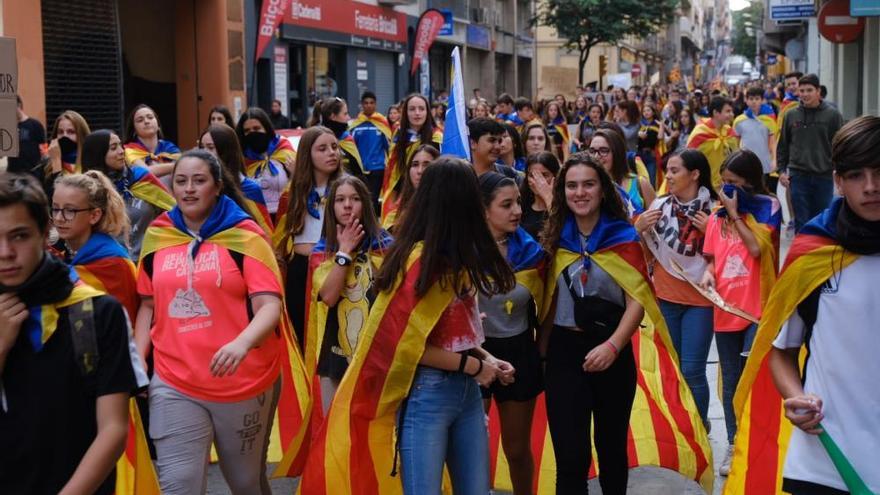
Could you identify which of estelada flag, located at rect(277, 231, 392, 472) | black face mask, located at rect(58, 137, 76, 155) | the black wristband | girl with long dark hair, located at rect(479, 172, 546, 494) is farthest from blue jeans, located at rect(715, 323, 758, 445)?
black face mask, located at rect(58, 137, 76, 155)

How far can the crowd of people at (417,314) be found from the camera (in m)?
3.23

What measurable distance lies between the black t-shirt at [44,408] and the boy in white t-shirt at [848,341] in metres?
1.98

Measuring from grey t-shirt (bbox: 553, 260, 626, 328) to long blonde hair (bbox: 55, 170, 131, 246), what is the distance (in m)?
2.08

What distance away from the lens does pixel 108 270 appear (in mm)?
5441

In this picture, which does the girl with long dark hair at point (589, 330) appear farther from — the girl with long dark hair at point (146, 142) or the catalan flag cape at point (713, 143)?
the catalan flag cape at point (713, 143)

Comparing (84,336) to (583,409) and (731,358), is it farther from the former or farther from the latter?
(731,358)

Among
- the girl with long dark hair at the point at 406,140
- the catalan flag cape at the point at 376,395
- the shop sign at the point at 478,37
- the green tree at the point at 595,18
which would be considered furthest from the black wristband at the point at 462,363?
the green tree at the point at 595,18

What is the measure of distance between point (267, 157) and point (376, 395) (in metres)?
5.25

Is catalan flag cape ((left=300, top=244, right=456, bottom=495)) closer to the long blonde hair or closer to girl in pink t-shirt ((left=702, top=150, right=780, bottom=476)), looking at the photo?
the long blonde hair

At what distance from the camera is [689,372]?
6.82 meters

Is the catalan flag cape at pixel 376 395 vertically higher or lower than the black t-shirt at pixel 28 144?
lower

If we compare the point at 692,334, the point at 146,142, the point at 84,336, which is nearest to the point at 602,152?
the point at 692,334

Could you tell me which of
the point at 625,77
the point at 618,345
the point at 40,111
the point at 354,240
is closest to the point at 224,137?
the point at 354,240

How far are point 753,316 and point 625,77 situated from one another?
4189cm
